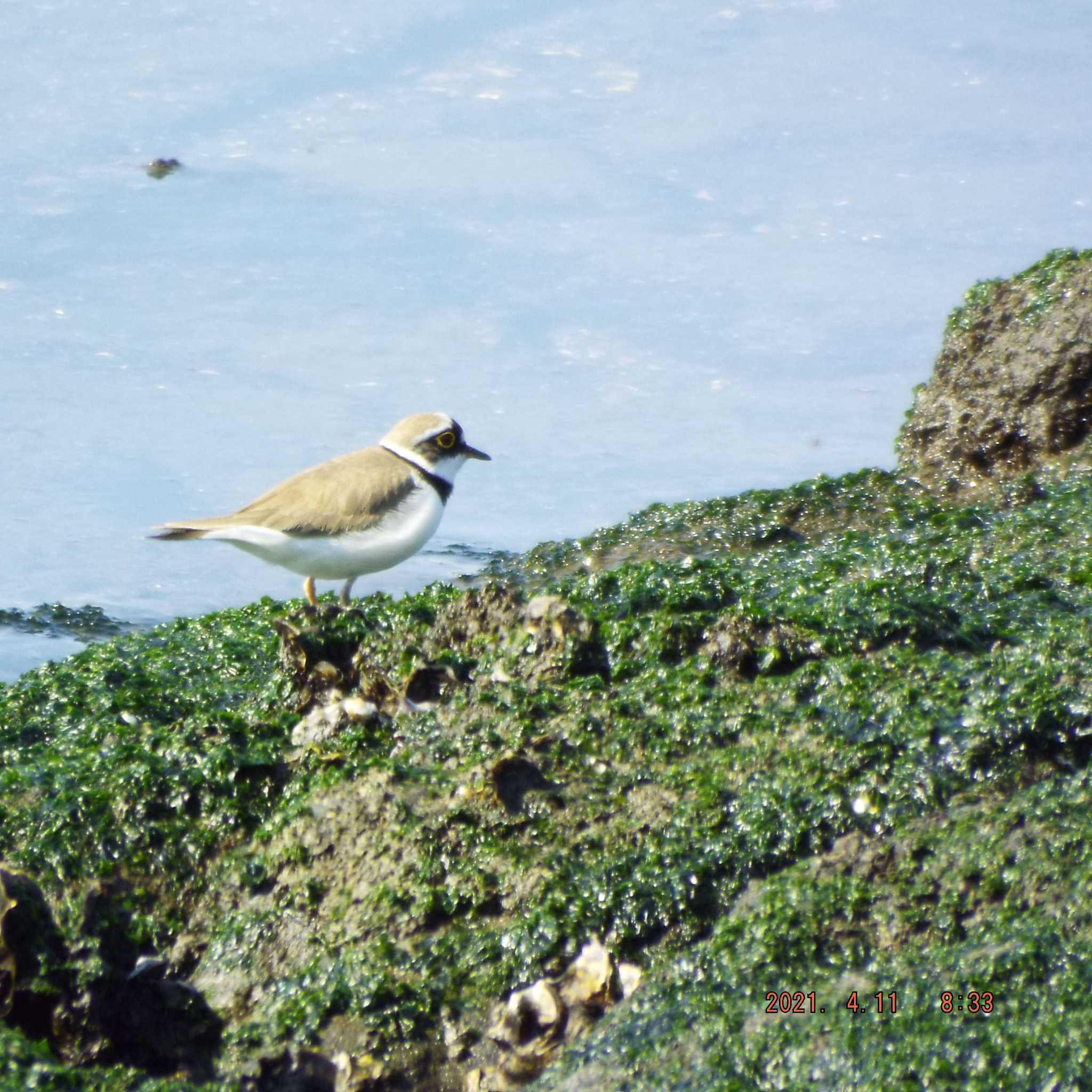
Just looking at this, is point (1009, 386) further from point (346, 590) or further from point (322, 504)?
point (322, 504)

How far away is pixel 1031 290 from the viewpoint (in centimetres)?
819

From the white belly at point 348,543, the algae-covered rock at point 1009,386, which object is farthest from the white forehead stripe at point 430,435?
→ the algae-covered rock at point 1009,386

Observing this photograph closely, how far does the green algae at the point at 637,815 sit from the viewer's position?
3.18 m

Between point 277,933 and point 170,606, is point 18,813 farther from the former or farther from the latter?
point 170,606

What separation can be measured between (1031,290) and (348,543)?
4335 millimetres

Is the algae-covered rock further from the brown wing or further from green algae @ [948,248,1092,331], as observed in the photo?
the brown wing

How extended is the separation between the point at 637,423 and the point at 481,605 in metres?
5.01

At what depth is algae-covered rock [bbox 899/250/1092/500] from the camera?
7863mm

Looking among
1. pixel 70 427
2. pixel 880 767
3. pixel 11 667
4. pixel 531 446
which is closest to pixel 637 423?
pixel 531 446
